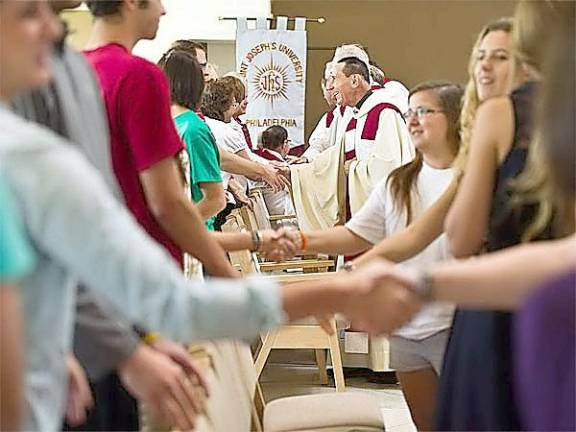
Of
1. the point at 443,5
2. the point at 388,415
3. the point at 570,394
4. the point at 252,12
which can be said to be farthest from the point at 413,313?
the point at 443,5

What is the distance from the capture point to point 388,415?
429 cm

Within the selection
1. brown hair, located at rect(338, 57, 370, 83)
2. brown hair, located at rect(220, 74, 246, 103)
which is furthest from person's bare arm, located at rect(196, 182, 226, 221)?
brown hair, located at rect(338, 57, 370, 83)

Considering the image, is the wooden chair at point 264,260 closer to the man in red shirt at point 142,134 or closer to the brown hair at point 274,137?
the brown hair at point 274,137

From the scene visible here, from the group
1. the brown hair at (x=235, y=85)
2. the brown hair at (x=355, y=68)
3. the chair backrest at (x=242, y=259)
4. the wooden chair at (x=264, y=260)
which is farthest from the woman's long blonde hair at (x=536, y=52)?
the brown hair at (x=355, y=68)

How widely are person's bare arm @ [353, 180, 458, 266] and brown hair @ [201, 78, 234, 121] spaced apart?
2.80 meters

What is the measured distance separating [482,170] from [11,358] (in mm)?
1026

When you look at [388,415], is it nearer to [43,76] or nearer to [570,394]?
[570,394]

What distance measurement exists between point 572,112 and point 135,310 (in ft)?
1.82

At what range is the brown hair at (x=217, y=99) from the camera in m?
5.03

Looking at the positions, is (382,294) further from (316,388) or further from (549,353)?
(316,388)

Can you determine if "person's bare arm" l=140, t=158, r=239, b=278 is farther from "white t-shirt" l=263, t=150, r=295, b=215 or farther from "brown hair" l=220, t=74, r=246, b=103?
"white t-shirt" l=263, t=150, r=295, b=215

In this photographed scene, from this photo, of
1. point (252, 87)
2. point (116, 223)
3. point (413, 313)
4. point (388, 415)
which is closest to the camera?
point (116, 223)

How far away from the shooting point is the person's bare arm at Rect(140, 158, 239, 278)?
203cm

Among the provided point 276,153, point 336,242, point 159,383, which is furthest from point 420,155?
point 276,153
